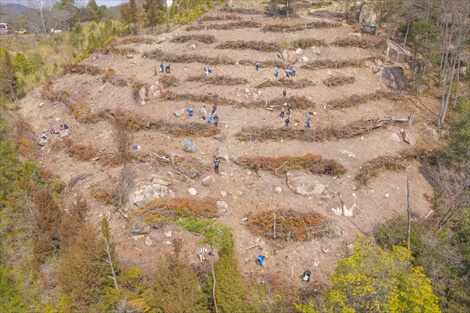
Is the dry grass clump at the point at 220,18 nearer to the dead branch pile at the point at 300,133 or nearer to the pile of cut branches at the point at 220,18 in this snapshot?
the pile of cut branches at the point at 220,18

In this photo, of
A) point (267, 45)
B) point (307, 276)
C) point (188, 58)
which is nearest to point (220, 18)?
point (267, 45)

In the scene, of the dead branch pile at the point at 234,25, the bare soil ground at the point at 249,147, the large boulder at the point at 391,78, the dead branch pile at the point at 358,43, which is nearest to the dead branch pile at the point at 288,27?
the bare soil ground at the point at 249,147

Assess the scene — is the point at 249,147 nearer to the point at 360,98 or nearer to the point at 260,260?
the point at 260,260

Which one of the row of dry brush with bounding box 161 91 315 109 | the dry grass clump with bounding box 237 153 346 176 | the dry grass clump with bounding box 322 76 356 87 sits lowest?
the dry grass clump with bounding box 237 153 346 176

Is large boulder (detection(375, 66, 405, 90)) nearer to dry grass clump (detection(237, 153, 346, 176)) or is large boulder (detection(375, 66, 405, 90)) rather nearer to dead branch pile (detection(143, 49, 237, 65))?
dry grass clump (detection(237, 153, 346, 176))

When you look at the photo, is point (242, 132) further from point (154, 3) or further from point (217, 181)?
point (154, 3)

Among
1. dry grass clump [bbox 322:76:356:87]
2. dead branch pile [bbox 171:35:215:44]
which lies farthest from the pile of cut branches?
dry grass clump [bbox 322:76:356:87]
